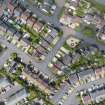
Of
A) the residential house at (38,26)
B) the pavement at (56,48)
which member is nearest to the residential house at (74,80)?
the pavement at (56,48)

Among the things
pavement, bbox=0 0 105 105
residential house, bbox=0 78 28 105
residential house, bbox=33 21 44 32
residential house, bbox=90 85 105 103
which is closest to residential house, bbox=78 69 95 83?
pavement, bbox=0 0 105 105

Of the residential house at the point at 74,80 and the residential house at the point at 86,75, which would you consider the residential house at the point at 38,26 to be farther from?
the residential house at the point at 86,75

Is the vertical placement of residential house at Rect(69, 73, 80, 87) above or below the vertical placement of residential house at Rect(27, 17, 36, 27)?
below

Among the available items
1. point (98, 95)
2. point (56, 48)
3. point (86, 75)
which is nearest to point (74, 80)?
point (86, 75)

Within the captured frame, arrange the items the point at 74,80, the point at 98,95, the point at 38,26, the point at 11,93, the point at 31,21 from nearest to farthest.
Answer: the point at 98,95 < the point at 74,80 < the point at 38,26 < the point at 31,21 < the point at 11,93

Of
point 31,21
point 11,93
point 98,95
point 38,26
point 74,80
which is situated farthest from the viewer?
point 11,93

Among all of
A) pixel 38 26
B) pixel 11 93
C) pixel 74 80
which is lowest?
pixel 11 93

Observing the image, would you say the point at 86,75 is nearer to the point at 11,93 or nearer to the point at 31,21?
the point at 31,21

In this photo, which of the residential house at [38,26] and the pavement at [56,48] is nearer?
the pavement at [56,48]

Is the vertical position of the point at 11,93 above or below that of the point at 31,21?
below

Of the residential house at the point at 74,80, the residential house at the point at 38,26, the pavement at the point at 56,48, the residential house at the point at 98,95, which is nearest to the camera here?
the residential house at the point at 98,95

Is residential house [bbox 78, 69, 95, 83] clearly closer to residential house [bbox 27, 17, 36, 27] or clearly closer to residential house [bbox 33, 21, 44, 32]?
residential house [bbox 33, 21, 44, 32]
